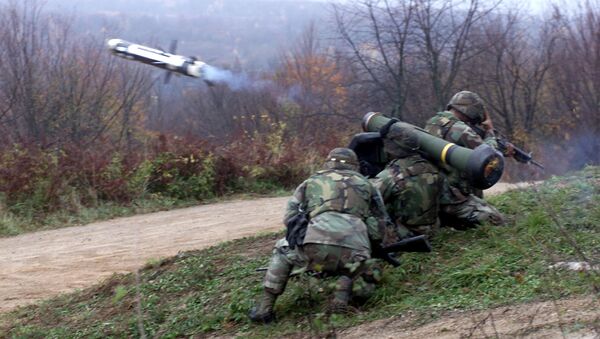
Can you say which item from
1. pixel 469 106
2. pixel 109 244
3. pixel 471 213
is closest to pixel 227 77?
pixel 109 244

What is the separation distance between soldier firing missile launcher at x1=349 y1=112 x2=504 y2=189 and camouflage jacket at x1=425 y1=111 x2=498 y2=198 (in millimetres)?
384

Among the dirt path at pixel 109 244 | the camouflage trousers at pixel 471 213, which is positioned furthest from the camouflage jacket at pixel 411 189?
the dirt path at pixel 109 244

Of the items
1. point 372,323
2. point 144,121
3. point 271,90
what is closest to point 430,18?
point 271,90

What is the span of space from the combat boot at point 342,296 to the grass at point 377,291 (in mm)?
89

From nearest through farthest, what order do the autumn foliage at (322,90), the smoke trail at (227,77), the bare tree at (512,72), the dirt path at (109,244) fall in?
the dirt path at (109,244)
the smoke trail at (227,77)
the autumn foliage at (322,90)
the bare tree at (512,72)

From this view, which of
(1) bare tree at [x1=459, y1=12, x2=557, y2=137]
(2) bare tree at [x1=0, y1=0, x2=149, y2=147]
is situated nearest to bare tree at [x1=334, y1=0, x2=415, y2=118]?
(1) bare tree at [x1=459, y1=12, x2=557, y2=137]

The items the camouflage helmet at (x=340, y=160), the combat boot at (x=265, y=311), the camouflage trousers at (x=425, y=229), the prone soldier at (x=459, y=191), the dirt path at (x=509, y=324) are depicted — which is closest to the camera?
the dirt path at (x=509, y=324)

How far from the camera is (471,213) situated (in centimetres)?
855

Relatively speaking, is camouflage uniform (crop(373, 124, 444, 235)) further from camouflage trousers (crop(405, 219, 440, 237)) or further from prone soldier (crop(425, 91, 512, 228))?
prone soldier (crop(425, 91, 512, 228))

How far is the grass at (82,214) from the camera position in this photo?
14492mm

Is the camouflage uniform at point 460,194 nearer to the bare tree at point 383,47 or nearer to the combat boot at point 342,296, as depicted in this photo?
the combat boot at point 342,296

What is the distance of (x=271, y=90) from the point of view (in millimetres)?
22594

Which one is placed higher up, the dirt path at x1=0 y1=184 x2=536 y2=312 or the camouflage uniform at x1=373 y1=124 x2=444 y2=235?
the camouflage uniform at x1=373 y1=124 x2=444 y2=235

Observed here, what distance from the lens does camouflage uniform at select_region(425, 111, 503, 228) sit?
850 centimetres
